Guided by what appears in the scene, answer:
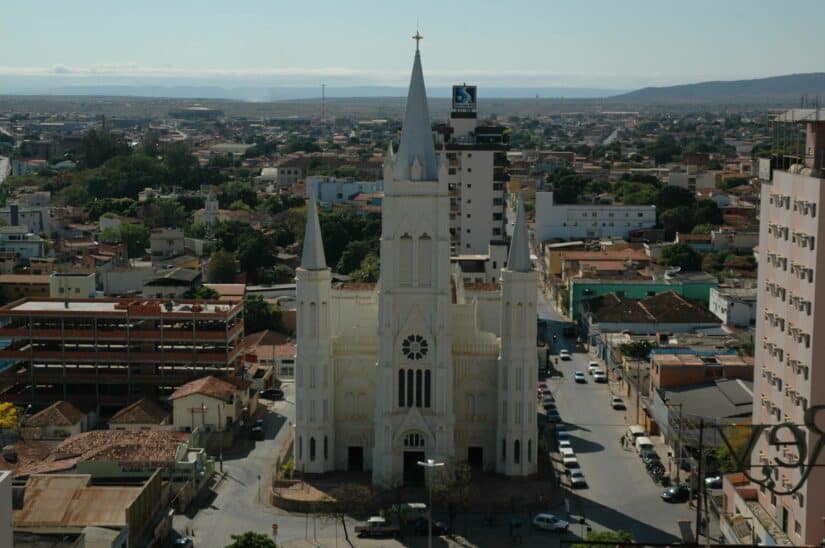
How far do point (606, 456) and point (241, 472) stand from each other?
13.2 meters

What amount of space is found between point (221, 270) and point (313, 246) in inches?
1531

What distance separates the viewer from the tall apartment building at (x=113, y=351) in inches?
1969

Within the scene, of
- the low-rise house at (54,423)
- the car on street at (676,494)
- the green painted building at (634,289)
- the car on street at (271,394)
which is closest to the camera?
the car on street at (676,494)

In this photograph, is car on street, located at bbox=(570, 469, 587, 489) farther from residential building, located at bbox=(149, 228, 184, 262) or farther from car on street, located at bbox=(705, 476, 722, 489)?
residential building, located at bbox=(149, 228, 184, 262)

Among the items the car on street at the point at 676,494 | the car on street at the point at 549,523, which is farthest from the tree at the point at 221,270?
the car on street at the point at 549,523

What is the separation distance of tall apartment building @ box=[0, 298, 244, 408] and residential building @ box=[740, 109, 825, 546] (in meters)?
24.1

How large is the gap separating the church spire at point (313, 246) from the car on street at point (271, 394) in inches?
528

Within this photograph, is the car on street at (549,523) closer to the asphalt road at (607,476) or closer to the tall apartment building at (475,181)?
the asphalt road at (607,476)

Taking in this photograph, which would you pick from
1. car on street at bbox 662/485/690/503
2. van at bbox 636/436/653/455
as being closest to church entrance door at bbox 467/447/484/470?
van at bbox 636/436/653/455

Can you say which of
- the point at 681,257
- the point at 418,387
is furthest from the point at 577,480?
the point at 681,257

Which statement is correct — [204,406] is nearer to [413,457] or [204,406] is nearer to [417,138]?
[413,457]

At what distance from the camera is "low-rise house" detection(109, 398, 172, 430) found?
4609cm

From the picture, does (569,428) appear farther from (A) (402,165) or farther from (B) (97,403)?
(B) (97,403)

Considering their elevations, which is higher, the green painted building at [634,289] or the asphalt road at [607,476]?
the green painted building at [634,289]
